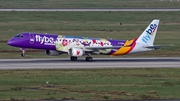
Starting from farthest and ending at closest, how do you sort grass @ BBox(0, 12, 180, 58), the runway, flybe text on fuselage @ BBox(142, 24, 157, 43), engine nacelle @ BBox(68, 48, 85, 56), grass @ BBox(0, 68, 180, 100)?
grass @ BBox(0, 12, 180, 58) < flybe text on fuselage @ BBox(142, 24, 157, 43) < engine nacelle @ BBox(68, 48, 85, 56) < the runway < grass @ BBox(0, 68, 180, 100)

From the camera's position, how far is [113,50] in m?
59.0

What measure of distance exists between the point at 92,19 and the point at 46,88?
72.3 m

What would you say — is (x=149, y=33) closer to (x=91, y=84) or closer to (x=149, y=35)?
(x=149, y=35)

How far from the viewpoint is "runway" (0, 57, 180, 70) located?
5215cm

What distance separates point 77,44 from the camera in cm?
5791

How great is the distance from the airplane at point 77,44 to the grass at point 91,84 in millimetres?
8532

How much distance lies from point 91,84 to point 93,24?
62297 millimetres

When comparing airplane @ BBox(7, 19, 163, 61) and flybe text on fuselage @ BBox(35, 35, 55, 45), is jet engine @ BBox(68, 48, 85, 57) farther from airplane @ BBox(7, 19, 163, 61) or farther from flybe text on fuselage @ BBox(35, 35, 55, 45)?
flybe text on fuselage @ BBox(35, 35, 55, 45)

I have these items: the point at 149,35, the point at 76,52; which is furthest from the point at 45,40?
the point at 149,35

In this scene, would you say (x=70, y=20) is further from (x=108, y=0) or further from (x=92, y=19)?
(x=108, y=0)

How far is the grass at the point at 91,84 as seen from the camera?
34.8 m

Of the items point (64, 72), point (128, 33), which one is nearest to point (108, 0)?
point (128, 33)

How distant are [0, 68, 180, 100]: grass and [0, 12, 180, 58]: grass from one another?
64.8 ft

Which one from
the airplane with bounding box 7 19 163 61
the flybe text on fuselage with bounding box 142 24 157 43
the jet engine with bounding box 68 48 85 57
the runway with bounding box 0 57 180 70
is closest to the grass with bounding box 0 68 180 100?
the runway with bounding box 0 57 180 70
